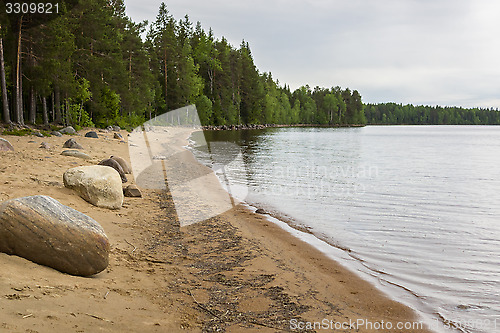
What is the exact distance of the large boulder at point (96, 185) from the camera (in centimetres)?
864

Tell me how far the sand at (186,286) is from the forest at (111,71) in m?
19.8

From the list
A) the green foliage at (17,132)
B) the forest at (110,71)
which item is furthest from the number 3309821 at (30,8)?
the green foliage at (17,132)

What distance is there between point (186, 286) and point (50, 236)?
2.01 meters

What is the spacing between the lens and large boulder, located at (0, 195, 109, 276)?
470 centimetres

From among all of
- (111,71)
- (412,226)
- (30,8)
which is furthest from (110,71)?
(412,226)

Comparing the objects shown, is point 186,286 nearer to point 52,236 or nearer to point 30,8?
point 52,236

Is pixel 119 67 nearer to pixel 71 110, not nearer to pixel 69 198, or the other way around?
pixel 71 110

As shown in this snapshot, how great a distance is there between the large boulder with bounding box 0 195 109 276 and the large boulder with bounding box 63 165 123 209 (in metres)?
3.51

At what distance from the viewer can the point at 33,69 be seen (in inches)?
1043

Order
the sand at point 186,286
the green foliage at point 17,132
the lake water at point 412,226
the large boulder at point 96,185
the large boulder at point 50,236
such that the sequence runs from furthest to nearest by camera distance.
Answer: the green foliage at point 17,132 → the large boulder at point 96,185 → the lake water at point 412,226 → the large boulder at point 50,236 → the sand at point 186,286

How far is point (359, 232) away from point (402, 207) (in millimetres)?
3751

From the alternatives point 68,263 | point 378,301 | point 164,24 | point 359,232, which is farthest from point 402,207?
point 164,24

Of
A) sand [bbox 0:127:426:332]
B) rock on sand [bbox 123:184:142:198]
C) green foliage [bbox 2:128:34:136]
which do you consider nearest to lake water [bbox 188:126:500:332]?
sand [bbox 0:127:426:332]

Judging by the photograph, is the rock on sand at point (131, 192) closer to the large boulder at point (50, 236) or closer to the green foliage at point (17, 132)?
the large boulder at point (50, 236)
